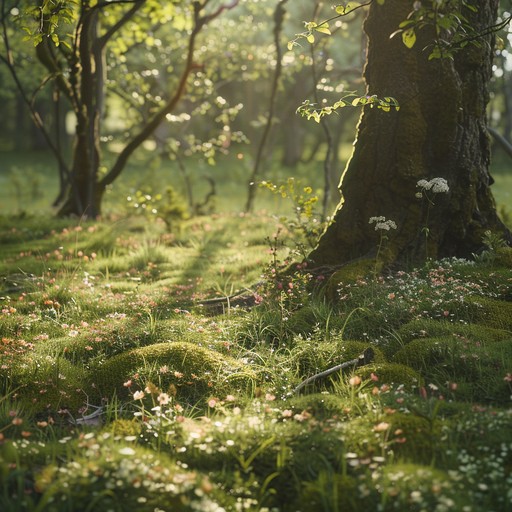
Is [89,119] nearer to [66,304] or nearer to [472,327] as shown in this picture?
[66,304]

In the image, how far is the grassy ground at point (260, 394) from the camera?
3.48m

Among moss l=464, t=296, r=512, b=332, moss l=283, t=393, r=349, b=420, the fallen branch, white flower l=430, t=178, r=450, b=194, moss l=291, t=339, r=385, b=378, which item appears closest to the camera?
moss l=283, t=393, r=349, b=420

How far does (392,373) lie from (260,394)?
116 centimetres

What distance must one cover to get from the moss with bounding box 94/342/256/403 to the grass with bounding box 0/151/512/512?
0.02 metres

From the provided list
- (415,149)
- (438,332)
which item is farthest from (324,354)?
(415,149)

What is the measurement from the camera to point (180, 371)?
17.3 feet

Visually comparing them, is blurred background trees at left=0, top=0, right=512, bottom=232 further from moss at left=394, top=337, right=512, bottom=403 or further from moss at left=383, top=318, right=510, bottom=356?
moss at left=394, top=337, right=512, bottom=403

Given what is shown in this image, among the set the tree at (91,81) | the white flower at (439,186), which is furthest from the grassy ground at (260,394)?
the tree at (91,81)

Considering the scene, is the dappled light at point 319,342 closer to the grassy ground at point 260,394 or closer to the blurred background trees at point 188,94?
the grassy ground at point 260,394

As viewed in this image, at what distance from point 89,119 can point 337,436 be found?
34.0ft

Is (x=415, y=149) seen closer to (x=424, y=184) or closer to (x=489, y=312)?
(x=424, y=184)

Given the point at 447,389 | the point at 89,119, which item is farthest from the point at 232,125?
the point at 447,389


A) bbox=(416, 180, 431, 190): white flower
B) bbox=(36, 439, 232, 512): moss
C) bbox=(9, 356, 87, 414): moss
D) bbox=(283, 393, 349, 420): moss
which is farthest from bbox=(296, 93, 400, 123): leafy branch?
bbox=(36, 439, 232, 512): moss

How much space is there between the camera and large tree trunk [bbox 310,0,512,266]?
7.04m
